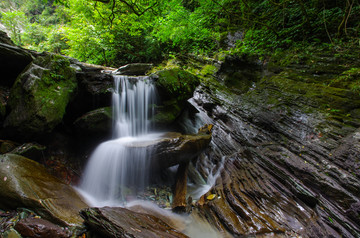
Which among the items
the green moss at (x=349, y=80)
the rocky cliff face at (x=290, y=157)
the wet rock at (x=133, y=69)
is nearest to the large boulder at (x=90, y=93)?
the wet rock at (x=133, y=69)

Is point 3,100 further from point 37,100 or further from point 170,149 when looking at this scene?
point 170,149

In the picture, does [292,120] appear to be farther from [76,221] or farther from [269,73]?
[76,221]

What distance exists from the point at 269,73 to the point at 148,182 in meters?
6.74

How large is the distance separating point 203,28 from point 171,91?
6.44 m

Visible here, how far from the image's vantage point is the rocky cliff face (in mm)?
3359

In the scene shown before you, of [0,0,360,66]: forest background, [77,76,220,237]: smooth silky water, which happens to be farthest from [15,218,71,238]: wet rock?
[0,0,360,66]: forest background

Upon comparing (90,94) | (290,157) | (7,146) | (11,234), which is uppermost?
(90,94)

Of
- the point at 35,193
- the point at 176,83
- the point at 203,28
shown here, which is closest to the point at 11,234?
the point at 35,193

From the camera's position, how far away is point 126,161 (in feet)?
17.3

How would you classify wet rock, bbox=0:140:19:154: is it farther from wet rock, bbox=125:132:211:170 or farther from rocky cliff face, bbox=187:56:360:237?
rocky cliff face, bbox=187:56:360:237

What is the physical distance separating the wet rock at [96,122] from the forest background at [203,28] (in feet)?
10.3

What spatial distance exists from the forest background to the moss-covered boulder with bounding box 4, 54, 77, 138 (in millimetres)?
2178

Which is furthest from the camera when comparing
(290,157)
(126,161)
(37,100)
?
(126,161)

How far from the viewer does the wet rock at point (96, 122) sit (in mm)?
5250
